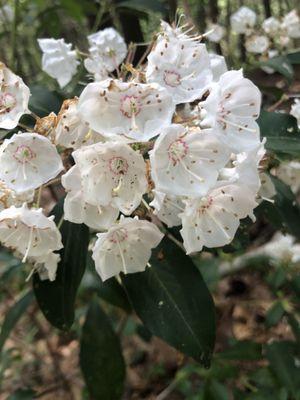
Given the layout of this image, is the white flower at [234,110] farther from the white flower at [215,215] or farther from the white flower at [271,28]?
the white flower at [271,28]

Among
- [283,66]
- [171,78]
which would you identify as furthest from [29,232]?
[283,66]

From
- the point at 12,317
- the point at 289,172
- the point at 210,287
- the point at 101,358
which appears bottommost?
the point at 210,287

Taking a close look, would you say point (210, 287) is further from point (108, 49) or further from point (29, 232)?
point (29, 232)

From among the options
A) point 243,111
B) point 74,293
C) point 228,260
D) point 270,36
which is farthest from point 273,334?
point 243,111

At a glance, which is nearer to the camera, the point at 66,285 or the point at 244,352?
the point at 66,285

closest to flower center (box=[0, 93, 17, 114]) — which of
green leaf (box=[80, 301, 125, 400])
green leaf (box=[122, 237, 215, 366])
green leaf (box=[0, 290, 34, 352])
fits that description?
green leaf (box=[122, 237, 215, 366])

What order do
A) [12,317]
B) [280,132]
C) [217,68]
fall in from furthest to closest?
[12,317]
[280,132]
[217,68]

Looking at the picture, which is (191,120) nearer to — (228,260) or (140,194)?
(140,194)

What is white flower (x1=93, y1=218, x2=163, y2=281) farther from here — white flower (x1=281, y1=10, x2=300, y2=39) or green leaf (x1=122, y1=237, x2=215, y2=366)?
white flower (x1=281, y1=10, x2=300, y2=39)
